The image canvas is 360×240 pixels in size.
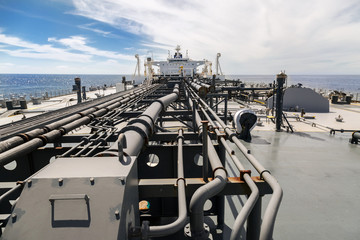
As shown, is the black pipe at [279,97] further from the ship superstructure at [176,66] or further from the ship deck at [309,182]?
the ship superstructure at [176,66]

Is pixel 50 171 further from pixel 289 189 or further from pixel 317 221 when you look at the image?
pixel 289 189

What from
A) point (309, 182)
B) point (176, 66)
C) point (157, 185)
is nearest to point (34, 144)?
point (157, 185)

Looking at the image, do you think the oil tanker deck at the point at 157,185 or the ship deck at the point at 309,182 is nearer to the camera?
the oil tanker deck at the point at 157,185

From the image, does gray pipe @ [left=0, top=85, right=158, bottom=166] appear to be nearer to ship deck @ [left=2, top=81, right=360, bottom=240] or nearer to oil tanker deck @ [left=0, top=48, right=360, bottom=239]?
oil tanker deck @ [left=0, top=48, right=360, bottom=239]

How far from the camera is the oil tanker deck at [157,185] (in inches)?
86.3

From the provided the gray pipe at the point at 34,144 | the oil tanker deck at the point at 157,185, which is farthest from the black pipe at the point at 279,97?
the gray pipe at the point at 34,144

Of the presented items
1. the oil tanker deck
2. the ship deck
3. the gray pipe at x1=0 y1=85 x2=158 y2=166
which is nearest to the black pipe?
the ship deck

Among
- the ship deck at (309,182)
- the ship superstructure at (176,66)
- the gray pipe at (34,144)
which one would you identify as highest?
the ship superstructure at (176,66)

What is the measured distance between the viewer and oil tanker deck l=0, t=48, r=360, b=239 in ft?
7.19

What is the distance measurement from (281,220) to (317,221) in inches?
45.8

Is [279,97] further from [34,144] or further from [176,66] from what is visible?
[176,66]

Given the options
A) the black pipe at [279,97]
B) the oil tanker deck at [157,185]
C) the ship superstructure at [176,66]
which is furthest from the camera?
the ship superstructure at [176,66]

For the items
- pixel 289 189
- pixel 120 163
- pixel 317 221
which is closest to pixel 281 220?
pixel 317 221

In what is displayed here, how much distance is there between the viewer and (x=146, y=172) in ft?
17.9
